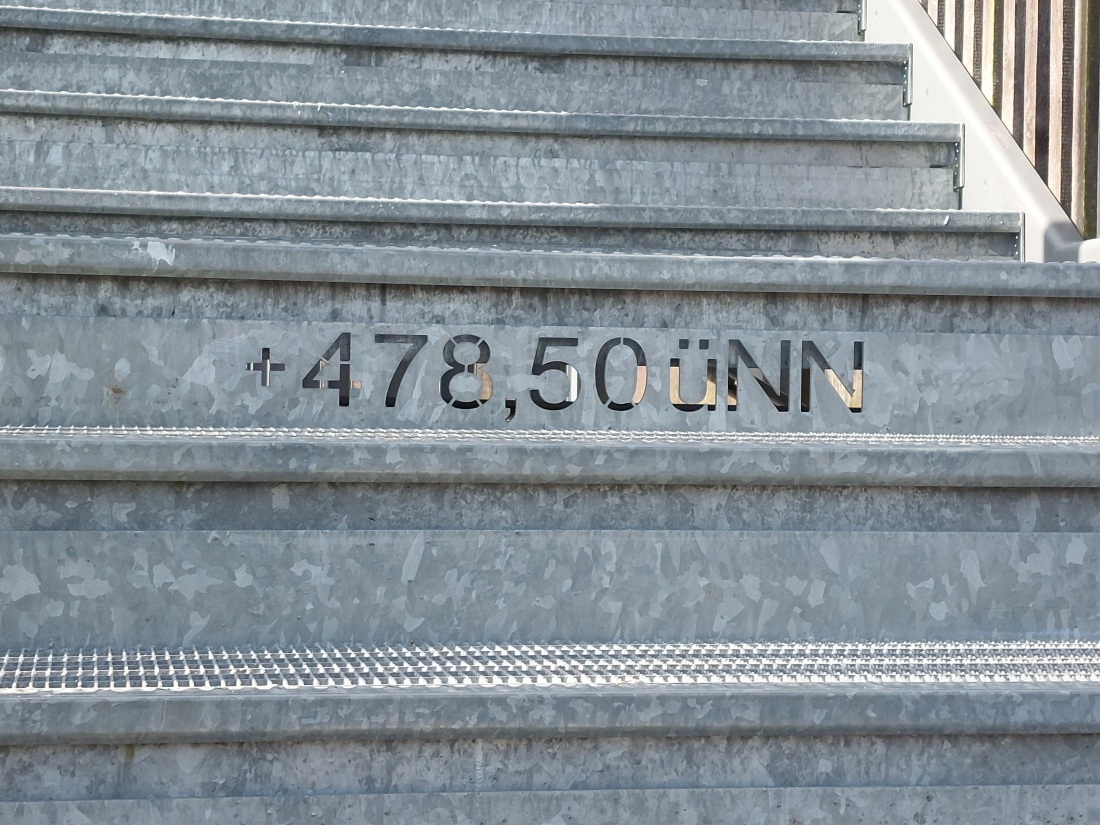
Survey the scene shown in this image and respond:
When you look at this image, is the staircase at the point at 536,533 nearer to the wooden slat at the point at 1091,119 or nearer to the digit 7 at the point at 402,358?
the digit 7 at the point at 402,358

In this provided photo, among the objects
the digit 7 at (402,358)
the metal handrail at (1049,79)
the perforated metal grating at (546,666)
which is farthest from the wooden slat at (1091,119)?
the digit 7 at (402,358)

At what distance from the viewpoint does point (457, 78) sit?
6.66 ft

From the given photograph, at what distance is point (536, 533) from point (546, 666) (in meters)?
0.17

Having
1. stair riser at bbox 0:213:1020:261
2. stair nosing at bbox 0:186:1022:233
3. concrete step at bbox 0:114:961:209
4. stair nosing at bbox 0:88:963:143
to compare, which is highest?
stair nosing at bbox 0:88:963:143

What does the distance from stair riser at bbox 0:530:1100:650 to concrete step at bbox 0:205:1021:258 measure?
54 centimetres

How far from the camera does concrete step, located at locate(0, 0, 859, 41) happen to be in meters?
2.24

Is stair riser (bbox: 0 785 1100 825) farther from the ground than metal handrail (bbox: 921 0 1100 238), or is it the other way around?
metal handrail (bbox: 921 0 1100 238)

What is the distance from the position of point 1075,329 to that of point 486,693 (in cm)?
81

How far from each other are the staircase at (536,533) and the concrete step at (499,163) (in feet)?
0.64

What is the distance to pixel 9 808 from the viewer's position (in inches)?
33.1

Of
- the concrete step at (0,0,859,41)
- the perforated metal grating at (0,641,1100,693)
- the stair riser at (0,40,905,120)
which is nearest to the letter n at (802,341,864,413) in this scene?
the perforated metal grating at (0,641,1100,693)

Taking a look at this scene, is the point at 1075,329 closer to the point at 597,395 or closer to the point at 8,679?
the point at 597,395

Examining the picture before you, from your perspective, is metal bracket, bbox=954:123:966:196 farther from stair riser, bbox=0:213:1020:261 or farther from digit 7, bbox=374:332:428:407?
digit 7, bbox=374:332:428:407

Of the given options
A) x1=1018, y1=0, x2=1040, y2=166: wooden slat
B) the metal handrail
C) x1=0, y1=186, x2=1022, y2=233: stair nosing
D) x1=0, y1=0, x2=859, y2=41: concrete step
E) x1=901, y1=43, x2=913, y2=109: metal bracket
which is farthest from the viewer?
x1=0, y1=0, x2=859, y2=41: concrete step
